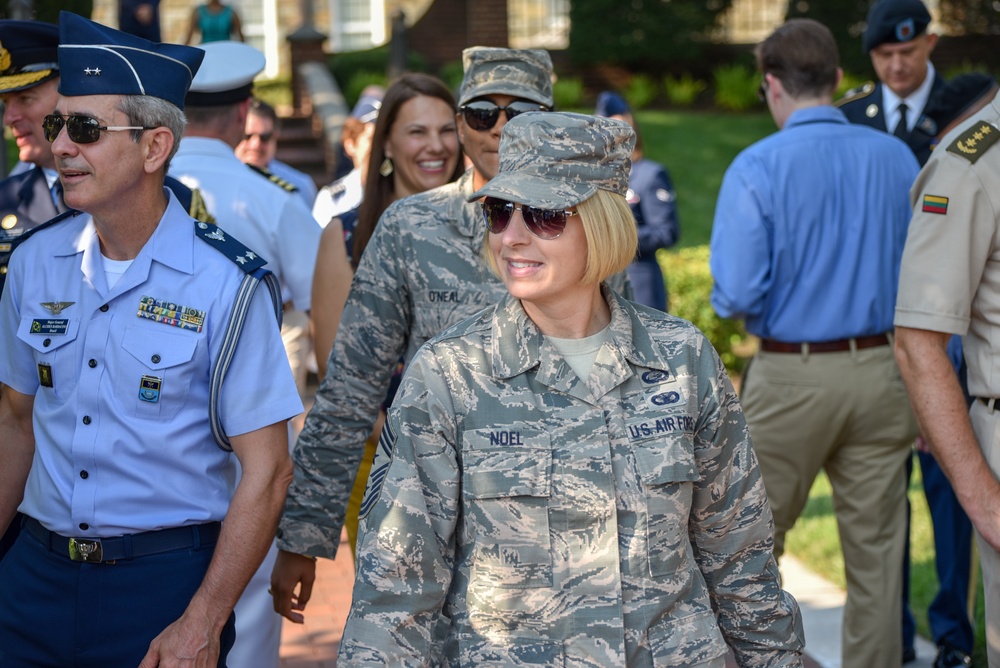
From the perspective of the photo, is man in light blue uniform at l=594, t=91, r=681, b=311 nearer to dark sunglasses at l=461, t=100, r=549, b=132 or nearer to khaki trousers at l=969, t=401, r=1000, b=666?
dark sunglasses at l=461, t=100, r=549, b=132

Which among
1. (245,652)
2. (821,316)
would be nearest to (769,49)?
(821,316)

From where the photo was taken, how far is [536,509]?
2.58 metres

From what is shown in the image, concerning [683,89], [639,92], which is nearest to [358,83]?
[639,92]

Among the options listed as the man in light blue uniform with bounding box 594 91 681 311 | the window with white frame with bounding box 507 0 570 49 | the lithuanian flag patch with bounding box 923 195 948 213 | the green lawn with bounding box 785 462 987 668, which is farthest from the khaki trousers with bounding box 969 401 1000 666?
the window with white frame with bounding box 507 0 570 49

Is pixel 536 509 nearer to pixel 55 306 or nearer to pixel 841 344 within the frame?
pixel 55 306

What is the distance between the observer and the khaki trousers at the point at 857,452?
196 inches

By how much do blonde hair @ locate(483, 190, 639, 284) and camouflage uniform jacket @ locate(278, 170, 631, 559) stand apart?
981 mm

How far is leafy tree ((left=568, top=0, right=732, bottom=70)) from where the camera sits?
851 inches

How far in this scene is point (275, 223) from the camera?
529cm

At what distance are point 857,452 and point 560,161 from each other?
284cm

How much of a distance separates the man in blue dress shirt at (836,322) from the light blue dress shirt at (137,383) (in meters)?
2.48

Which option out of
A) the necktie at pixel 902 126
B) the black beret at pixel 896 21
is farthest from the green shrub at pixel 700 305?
the black beret at pixel 896 21

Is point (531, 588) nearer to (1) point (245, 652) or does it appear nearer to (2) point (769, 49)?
(1) point (245, 652)

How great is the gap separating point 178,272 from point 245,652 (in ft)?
4.14
